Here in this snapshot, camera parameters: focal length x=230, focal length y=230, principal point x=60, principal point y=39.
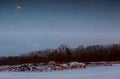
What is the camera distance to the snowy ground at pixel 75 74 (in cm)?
255

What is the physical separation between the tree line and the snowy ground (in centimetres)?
12

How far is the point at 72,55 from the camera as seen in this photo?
8.58 ft

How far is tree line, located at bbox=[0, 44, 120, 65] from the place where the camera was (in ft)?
8.43

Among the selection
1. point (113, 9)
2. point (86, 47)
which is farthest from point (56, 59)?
point (113, 9)

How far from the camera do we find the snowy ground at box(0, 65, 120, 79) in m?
2.55

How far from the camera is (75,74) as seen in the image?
2.58 metres

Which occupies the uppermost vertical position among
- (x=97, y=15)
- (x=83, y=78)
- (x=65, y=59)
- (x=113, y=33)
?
(x=97, y=15)

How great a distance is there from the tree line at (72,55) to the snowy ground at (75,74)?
0.38ft

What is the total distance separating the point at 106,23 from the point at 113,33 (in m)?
0.14

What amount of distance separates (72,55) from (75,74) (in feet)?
0.71

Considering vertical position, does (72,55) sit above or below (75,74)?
above

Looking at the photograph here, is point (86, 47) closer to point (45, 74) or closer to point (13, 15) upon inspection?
point (45, 74)

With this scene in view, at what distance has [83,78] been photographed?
2566mm

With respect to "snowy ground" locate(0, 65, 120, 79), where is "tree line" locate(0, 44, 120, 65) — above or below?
above
